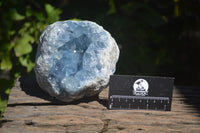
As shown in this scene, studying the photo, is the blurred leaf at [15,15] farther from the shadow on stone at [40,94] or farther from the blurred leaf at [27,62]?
the shadow on stone at [40,94]

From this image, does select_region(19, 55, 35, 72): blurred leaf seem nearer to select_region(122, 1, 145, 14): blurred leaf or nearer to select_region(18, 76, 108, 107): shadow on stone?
select_region(18, 76, 108, 107): shadow on stone

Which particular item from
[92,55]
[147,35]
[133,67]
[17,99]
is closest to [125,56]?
[133,67]

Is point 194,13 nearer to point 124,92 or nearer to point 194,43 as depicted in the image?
point 194,43

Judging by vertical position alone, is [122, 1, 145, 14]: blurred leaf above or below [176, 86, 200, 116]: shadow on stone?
above

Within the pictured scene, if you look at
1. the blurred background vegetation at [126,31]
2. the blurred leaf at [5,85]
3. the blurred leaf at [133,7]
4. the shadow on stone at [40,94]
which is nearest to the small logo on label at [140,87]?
the shadow on stone at [40,94]

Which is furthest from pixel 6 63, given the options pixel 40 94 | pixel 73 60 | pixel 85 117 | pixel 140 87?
pixel 140 87

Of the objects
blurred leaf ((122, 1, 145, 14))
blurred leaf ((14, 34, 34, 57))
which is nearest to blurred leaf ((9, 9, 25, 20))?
blurred leaf ((14, 34, 34, 57))
